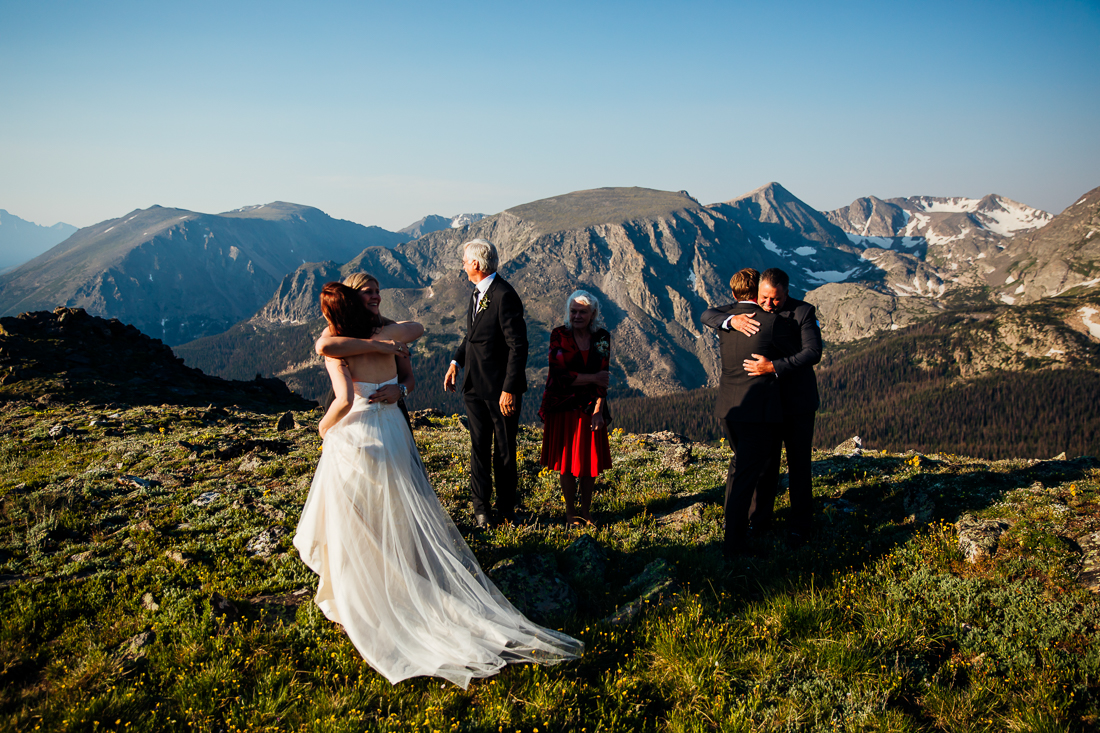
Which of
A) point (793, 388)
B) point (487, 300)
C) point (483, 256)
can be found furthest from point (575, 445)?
point (793, 388)

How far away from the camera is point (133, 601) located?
601 cm

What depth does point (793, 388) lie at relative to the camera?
25.1ft

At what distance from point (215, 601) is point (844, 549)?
7638 millimetres

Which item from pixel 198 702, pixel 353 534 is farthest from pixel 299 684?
pixel 353 534

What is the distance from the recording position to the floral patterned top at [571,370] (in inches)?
324

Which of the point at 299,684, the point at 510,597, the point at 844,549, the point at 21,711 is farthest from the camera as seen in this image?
the point at 844,549

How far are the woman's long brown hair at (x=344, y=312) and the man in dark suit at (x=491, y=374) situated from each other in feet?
6.58

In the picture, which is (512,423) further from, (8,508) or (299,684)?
(8,508)

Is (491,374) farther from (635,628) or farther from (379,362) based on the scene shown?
(635,628)

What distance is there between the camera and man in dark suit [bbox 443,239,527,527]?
7.71 meters

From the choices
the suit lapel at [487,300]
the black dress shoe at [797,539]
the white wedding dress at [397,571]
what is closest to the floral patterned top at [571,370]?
the suit lapel at [487,300]

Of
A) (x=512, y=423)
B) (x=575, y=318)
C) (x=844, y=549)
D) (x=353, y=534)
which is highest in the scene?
(x=575, y=318)

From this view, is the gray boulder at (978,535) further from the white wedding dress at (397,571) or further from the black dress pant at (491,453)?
the black dress pant at (491,453)

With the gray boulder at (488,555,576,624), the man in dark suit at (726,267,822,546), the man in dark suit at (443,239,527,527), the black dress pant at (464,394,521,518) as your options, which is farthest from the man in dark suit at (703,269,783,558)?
the black dress pant at (464,394,521,518)
